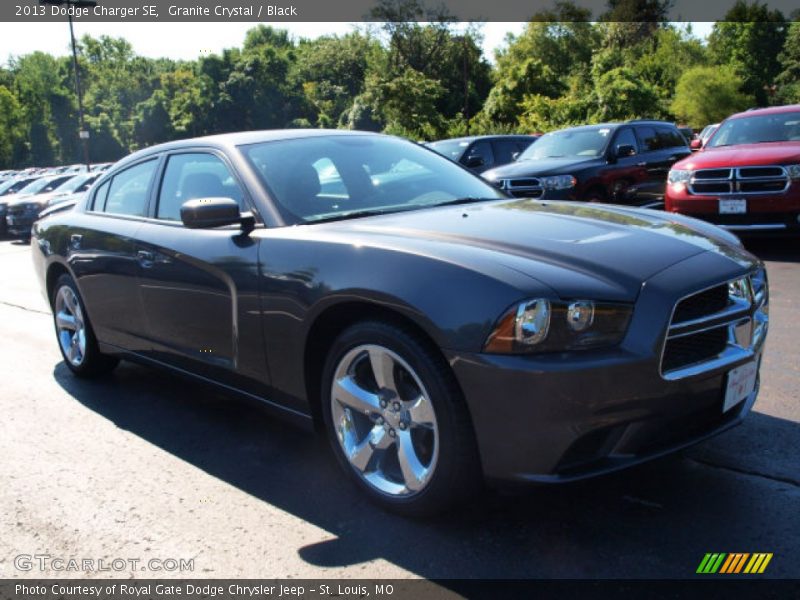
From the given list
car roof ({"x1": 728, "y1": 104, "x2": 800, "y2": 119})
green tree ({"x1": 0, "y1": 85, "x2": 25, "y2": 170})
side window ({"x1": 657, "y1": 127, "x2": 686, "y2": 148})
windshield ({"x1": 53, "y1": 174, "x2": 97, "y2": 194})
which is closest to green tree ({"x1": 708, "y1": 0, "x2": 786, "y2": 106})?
windshield ({"x1": 53, "y1": 174, "x2": 97, "y2": 194})

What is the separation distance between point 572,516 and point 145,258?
8.52 feet

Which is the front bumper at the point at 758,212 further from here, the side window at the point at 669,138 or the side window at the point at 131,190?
the side window at the point at 131,190

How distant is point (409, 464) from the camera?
9.52 ft

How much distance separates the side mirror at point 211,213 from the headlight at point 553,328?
1466 mm

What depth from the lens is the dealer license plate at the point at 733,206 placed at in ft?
26.6

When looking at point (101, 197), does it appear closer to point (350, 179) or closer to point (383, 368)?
point (350, 179)

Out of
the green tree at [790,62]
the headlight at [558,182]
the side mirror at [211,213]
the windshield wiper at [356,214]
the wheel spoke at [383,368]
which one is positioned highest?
the green tree at [790,62]

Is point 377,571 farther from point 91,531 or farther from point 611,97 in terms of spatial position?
point 611,97

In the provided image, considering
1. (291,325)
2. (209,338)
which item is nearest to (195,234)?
(209,338)

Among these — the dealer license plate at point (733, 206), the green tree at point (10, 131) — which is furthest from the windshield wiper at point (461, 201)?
the green tree at point (10, 131)

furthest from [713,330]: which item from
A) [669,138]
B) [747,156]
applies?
[669,138]

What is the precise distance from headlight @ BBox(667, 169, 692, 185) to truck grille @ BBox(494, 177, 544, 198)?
1.62 meters

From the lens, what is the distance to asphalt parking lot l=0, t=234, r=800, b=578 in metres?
2.66

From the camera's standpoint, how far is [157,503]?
330cm
